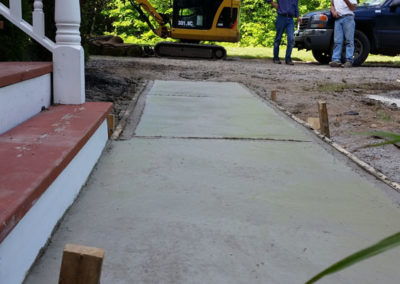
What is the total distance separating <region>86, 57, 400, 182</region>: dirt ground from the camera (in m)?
4.50

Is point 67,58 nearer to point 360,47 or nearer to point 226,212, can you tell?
point 226,212

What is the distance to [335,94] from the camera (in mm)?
7234

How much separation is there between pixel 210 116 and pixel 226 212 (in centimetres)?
233

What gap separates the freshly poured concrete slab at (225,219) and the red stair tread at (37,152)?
25cm

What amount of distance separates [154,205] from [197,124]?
1894 millimetres

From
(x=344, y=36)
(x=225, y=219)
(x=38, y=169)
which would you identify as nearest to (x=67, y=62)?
(x=38, y=169)

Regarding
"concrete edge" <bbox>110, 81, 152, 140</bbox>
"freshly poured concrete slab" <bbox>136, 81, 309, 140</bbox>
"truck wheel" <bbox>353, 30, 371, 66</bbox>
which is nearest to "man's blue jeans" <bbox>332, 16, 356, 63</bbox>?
"truck wheel" <bbox>353, 30, 371, 66</bbox>

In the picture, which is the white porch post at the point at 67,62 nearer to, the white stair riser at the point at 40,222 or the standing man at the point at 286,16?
the white stair riser at the point at 40,222

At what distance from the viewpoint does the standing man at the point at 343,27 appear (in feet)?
37.7

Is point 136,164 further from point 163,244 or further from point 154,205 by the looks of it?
point 163,244

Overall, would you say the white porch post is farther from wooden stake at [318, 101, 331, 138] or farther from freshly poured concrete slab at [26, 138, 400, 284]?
wooden stake at [318, 101, 331, 138]

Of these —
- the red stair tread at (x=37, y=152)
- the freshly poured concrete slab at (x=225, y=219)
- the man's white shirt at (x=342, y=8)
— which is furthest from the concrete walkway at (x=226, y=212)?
the man's white shirt at (x=342, y=8)

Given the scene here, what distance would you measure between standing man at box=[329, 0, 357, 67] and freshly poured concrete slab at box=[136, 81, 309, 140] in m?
6.21

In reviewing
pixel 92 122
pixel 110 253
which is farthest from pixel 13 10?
pixel 110 253
